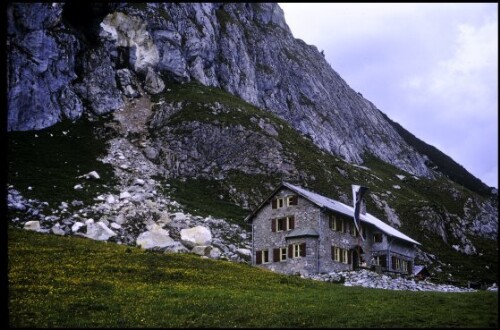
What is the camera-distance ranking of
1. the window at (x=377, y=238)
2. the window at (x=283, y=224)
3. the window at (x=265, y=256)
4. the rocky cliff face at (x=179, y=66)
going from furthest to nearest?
the rocky cliff face at (x=179, y=66), the window at (x=377, y=238), the window at (x=265, y=256), the window at (x=283, y=224)

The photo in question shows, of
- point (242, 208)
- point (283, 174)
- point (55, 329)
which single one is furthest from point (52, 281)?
point (283, 174)

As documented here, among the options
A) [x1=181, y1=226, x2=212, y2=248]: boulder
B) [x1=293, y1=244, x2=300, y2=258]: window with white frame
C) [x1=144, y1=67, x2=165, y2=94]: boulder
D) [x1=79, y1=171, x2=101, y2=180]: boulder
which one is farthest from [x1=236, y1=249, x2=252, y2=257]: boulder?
[x1=144, y1=67, x2=165, y2=94]: boulder

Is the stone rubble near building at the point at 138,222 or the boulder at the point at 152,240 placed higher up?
the stone rubble near building at the point at 138,222

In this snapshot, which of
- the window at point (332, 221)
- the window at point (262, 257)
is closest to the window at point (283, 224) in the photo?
the window at point (262, 257)

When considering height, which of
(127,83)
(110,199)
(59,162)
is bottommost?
(110,199)

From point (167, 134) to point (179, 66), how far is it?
3008cm

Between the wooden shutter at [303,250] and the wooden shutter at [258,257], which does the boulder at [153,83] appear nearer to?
the wooden shutter at [258,257]

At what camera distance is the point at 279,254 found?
218 feet

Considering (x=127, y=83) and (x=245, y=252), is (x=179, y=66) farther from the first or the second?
(x=245, y=252)

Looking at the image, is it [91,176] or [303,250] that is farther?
[91,176]

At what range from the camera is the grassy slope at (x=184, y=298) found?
26.6m

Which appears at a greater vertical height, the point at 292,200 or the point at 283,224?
the point at 292,200

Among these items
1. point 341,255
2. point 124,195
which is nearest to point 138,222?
point 124,195

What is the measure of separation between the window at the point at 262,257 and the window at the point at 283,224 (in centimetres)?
281
